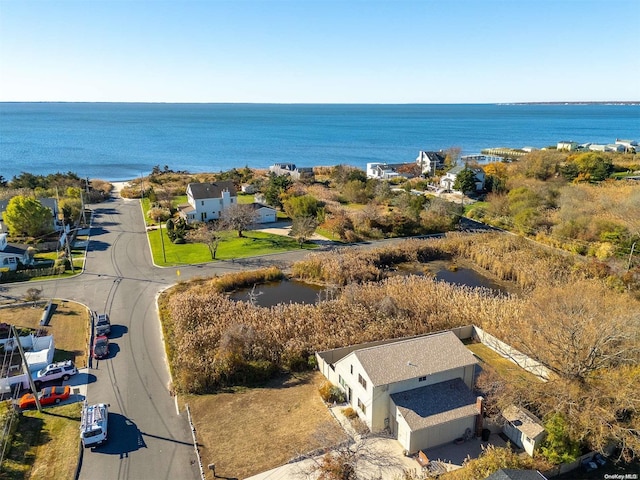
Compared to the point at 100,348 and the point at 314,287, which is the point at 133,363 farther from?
the point at 314,287

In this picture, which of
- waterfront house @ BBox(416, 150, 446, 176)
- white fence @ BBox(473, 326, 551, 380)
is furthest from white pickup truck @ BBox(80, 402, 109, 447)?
waterfront house @ BBox(416, 150, 446, 176)

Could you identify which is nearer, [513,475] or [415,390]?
[513,475]

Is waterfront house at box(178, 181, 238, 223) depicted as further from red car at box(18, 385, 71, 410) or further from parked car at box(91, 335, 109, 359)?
red car at box(18, 385, 71, 410)

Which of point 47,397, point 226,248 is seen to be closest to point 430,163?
point 226,248

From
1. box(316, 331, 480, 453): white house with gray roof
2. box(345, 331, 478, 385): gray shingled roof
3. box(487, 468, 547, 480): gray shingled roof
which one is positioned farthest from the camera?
box(345, 331, 478, 385): gray shingled roof

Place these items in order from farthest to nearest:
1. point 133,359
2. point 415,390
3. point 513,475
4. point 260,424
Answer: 1. point 133,359
2. point 260,424
3. point 415,390
4. point 513,475

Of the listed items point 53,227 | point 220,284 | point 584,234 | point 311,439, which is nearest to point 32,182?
point 53,227

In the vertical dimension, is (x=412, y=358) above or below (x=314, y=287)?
above
